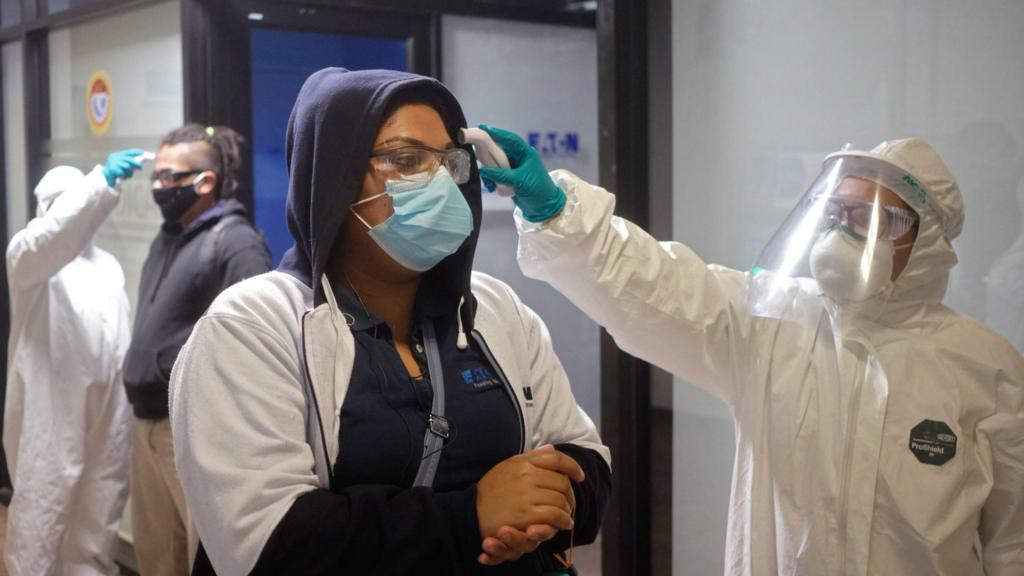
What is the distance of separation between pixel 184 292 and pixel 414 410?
1.98m

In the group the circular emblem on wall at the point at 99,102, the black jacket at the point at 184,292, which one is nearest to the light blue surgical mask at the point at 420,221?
the black jacket at the point at 184,292

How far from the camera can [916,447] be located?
1903 millimetres

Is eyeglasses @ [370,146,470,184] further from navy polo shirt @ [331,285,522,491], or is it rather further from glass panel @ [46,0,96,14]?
glass panel @ [46,0,96,14]

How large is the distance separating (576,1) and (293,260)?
142 inches

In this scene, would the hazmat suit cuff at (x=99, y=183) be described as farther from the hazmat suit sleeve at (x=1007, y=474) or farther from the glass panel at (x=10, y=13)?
the hazmat suit sleeve at (x=1007, y=474)

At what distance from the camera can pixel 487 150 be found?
1.79 metres

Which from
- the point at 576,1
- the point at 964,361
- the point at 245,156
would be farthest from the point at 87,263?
the point at 964,361

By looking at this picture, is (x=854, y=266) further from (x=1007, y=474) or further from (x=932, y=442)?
(x=1007, y=474)

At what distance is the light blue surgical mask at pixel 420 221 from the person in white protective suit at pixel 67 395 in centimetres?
228

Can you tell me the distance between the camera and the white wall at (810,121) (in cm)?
224

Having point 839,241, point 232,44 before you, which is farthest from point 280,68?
point 839,241

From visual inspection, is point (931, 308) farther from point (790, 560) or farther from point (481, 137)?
point (481, 137)

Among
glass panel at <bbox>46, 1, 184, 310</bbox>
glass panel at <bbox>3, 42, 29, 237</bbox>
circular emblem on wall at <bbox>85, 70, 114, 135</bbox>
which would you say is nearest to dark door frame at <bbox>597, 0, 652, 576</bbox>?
glass panel at <bbox>46, 1, 184, 310</bbox>

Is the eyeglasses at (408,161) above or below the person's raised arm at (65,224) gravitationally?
above
